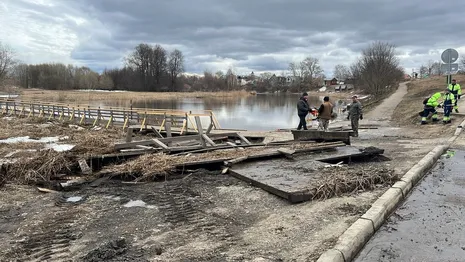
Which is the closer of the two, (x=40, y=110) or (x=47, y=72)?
(x=40, y=110)

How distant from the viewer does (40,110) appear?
95.3 ft

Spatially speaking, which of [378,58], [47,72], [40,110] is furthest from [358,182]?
[47,72]

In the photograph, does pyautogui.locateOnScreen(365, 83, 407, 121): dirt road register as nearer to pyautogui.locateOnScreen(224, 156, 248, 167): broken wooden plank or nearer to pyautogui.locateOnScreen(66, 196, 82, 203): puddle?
pyautogui.locateOnScreen(224, 156, 248, 167): broken wooden plank

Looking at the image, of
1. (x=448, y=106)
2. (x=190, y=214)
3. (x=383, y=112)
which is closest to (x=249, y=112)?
(x=383, y=112)

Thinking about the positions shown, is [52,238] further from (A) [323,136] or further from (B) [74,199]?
(A) [323,136]

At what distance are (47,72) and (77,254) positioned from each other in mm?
122545

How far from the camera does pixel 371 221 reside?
4695 mm

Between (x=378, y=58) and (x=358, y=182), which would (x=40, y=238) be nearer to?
(x=358, y=182)

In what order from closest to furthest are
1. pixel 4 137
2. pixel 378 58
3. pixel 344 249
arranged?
pixel 344 249 → pixel 4 137 → pixel 378 58

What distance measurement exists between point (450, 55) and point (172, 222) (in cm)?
1435

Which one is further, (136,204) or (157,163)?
(157,163)

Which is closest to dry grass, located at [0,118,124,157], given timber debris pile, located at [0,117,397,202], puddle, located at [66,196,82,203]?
timber debris pile, located at [0,117,397,202]

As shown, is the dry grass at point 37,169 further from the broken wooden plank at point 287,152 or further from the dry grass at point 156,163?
the broken wooden plank at point 287,152

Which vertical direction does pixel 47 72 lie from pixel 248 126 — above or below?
above
